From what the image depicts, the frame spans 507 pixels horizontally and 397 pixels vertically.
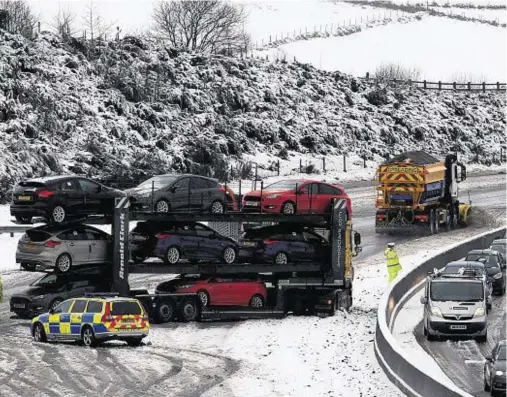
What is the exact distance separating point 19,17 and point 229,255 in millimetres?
50649

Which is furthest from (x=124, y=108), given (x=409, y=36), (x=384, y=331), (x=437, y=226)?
(x=409, y=36)

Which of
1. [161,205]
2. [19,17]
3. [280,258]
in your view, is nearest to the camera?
[161,205]

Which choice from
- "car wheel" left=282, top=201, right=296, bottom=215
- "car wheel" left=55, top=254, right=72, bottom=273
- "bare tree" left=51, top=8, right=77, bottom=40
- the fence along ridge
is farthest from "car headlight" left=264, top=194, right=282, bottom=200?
the fence along ridge

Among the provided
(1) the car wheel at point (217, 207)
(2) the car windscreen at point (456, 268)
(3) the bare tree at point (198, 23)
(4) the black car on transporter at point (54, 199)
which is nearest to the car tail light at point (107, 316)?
(4) the black car on transporter at point (54, 199)

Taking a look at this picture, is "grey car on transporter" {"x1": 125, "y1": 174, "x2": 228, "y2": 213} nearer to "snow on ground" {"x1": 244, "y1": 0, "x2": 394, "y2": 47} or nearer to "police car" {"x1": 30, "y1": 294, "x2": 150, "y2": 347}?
"police car" {"x1": 30, "y1": 294, "x2": 150, "y2": 347}

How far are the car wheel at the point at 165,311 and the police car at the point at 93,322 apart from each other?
12.3ft

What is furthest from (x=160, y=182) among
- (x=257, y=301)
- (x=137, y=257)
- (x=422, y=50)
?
(x=422, y=50)

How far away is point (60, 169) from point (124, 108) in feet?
39.5

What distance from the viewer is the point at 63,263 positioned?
3534cm

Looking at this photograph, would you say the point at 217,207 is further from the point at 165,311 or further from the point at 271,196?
the point at 165,311

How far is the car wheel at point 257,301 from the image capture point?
38.2 meters

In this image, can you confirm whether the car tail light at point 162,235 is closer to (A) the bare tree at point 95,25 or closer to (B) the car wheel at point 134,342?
(B) the car wheel at point 134,342

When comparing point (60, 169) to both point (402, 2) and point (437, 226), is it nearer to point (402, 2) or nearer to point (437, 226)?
point (437, 226)

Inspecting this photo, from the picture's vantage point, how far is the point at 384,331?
29812mm
